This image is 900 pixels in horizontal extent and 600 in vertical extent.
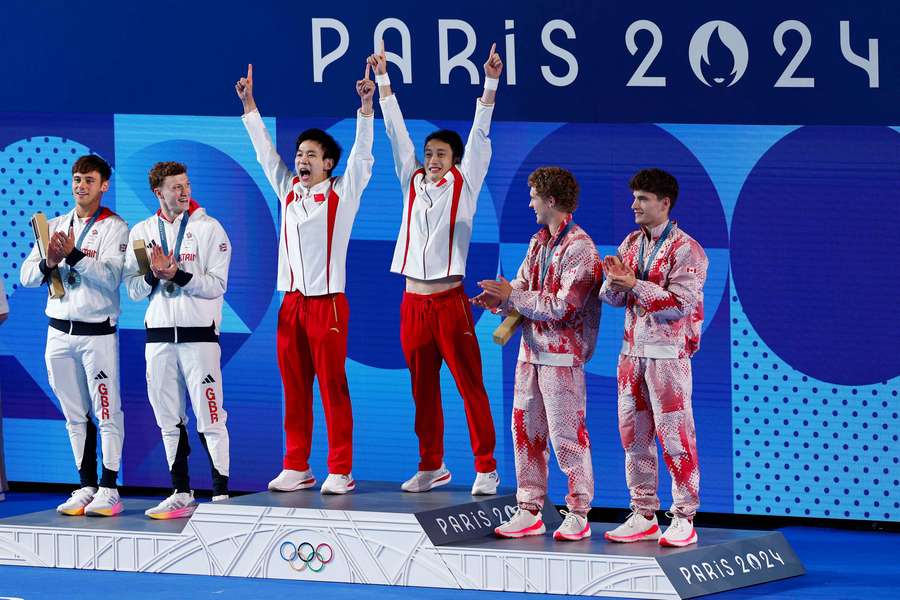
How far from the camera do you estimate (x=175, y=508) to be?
26.1 feet

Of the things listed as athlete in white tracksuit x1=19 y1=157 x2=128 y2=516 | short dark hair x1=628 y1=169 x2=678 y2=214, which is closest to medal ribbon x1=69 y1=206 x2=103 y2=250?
athlete in white tracksuit x1=19 y1=157 x2=128 y2=516

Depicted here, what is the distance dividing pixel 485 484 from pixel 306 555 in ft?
3.15

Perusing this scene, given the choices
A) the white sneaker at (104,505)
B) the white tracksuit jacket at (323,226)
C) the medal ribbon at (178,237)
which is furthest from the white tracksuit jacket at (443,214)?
the white sneaker at (104,505)

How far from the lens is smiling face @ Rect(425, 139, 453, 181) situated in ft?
25.0

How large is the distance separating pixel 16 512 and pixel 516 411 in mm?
3525

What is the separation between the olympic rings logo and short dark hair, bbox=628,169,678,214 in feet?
7.44

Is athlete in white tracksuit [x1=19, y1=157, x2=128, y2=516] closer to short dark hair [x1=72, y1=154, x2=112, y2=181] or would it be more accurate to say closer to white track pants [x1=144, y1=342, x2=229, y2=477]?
short dark hair [x1=72, y1=154, x2=112, y2=181]

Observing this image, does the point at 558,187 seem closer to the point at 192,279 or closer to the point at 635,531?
the point at 635,531

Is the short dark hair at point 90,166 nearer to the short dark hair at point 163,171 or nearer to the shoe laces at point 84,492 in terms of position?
the short dark hair at point 163,171

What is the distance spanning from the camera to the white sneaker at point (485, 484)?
7.58m

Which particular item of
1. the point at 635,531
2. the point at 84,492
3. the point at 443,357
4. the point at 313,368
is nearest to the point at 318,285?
the point at 313,368

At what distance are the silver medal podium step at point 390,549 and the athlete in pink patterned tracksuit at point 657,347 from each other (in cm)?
23

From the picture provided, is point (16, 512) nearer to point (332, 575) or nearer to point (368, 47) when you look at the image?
point (332, 575)

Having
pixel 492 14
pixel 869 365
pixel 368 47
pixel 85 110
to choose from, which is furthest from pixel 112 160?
pixel 869 365
